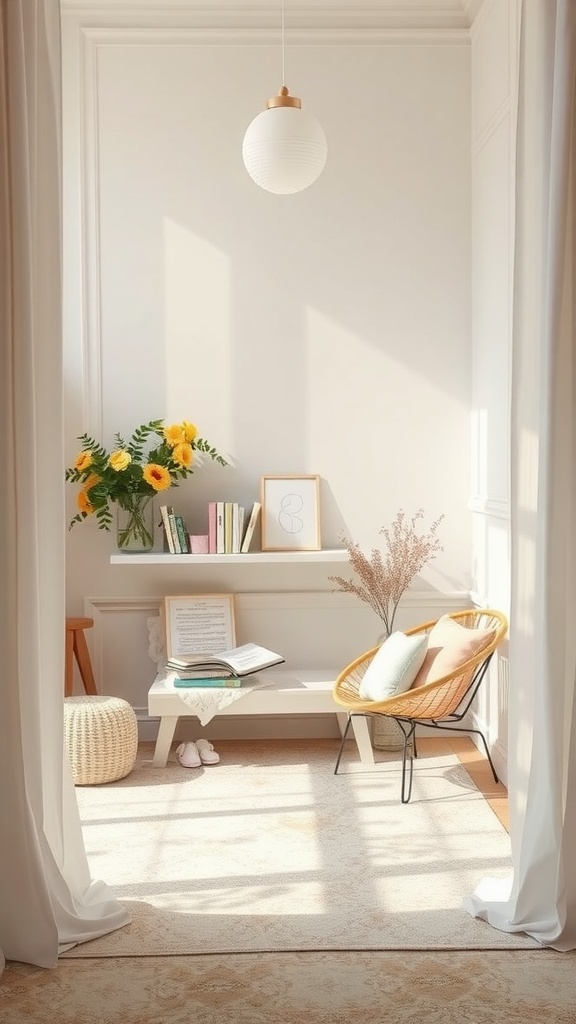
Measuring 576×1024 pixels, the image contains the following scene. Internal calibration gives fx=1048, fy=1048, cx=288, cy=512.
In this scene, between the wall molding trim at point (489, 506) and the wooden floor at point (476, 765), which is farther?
the wall molding trim at point (489, 506)

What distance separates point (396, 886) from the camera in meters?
3.32

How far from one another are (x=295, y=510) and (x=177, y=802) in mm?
1542

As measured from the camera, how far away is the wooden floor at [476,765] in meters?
4.16

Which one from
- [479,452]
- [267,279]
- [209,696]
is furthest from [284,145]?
[209,696]

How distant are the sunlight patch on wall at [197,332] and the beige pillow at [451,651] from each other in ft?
4.88

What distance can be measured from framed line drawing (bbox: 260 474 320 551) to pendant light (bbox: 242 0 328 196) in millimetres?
1472

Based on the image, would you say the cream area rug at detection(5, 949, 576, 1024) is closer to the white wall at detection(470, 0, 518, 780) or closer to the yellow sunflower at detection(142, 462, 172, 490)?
the white wall at detection(470, 0, 518, 780)

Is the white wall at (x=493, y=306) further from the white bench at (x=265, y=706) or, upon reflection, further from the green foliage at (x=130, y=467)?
the green foliage at (x=130, y=467)

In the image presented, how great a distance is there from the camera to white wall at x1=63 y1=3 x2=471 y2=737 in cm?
505

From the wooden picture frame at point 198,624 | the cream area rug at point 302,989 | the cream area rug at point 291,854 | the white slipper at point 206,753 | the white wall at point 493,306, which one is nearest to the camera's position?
the cream area rug at point 302,989

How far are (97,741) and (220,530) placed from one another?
1137 mm

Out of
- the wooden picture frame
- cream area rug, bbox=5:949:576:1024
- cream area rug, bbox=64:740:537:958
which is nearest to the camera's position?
cream area rug, bbox=5:949:576:1024

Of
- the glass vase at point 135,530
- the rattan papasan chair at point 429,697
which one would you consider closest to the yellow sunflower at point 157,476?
the glass vase at point 135,530

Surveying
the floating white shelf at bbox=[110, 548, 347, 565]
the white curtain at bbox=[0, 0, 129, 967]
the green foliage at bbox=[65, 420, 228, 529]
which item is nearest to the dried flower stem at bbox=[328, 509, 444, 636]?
the floating white shelf at bbox=[110, 548, 347, 565]
